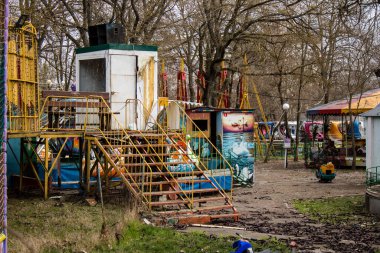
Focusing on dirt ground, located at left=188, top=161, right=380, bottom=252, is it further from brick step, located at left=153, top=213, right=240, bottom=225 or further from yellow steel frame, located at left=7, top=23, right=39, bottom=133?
yellow steel frame, located at left=7, top=23, right=39, bottom=133

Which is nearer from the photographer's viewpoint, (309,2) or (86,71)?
(86,71)

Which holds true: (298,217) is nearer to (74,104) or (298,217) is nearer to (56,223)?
(56,223)

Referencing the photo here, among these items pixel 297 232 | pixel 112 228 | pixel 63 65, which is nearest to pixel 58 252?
pixel 112 228

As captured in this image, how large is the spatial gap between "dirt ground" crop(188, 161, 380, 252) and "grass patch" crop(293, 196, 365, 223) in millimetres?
367

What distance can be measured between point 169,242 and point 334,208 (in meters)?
8.34

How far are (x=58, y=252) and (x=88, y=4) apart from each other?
18.9 metres

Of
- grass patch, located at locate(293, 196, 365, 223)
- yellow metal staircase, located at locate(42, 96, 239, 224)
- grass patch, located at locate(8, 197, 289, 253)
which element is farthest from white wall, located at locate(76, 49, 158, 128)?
grass patch, located at locate(293, 196, 365, 223)

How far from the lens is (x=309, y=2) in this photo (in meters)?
28.0

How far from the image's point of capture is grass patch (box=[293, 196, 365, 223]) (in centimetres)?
1660

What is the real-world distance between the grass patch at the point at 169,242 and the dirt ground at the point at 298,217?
0.83 meters

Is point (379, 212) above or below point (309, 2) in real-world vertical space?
below

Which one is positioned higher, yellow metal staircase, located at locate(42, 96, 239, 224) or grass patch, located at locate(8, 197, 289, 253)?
yellow metal staircase, located at locate(42, 96, 239, 224)

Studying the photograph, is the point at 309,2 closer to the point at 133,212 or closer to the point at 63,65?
the point at 133,212

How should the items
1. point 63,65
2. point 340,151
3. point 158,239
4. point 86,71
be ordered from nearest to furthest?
point 158,239, point 86,71, point 340,151, point 63,65
